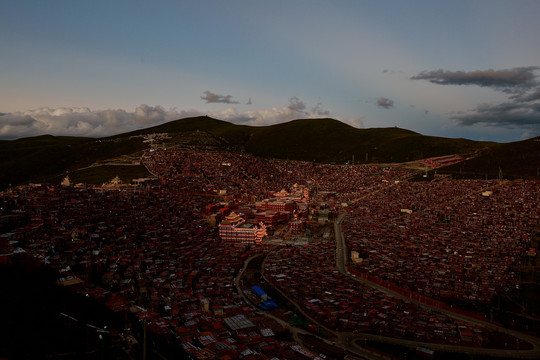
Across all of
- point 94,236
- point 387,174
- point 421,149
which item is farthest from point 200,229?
point 421,149

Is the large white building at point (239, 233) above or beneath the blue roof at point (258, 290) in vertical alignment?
above

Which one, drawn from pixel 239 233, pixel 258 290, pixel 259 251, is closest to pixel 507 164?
pixel 239 233

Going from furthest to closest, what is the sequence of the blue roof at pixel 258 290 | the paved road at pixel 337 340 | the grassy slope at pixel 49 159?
the grassy slope at pixel 49 159 < the blue roof at pixel 258 290 < the paved road at pixel 337 340

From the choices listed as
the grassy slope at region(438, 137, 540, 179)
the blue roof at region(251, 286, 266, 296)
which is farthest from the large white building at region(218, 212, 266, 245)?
the grassy slope at region(438, 137, 540, 179)

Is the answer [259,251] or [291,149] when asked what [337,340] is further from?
[291,149]

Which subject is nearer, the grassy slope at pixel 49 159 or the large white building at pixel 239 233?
the large white building at pixel 239 233

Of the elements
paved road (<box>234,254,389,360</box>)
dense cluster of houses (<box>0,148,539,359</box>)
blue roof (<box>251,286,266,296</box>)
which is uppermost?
dense cluster of houses (<box>0,148,539,359</box>)

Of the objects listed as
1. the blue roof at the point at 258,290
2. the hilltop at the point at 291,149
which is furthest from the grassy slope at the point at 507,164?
the blue roof at the point at 258,290

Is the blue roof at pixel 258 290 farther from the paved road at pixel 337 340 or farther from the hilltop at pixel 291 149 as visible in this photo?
the hilltop at pixel 291 149

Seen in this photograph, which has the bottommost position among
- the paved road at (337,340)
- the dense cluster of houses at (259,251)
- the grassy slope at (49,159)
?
the paved road at (337,340)

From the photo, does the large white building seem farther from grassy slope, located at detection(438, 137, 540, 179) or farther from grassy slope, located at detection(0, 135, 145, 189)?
grassy slope, located at detection(0, 135, 145, 189)
